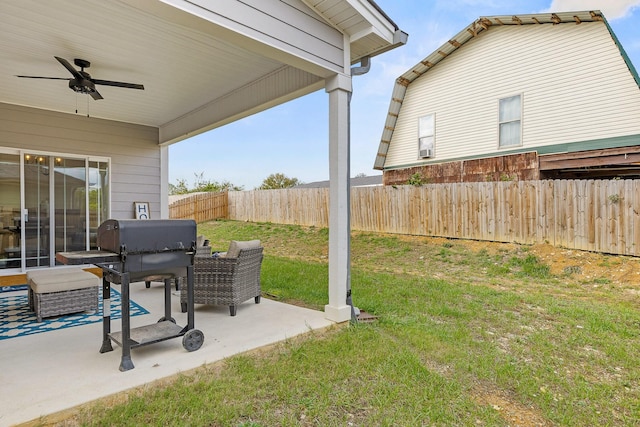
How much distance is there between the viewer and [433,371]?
2854 millimetres

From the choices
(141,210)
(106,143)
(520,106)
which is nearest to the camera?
(106,143)

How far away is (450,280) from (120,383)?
582 cm

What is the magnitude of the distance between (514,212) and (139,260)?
8111mm

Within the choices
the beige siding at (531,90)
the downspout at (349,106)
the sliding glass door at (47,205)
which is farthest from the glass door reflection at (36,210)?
the beige siding at (531,90)

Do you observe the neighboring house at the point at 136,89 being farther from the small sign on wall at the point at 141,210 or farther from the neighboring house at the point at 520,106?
the neighboring house at the point at 520,106

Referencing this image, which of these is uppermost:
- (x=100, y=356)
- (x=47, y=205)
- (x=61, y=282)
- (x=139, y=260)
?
(x=47, y=205)

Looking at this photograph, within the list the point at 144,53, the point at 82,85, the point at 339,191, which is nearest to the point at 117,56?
the point at 144,53

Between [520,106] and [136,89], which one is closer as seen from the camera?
[136,89]

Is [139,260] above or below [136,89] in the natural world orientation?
below

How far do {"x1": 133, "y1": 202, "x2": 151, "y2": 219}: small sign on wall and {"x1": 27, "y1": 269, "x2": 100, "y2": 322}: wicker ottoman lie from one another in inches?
114

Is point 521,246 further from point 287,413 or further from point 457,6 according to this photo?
point 457,6

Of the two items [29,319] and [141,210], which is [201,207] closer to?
[141,210]

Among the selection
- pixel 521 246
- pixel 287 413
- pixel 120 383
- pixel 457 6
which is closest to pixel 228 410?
pixel 287 413

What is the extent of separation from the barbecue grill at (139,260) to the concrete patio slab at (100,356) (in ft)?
0.47
